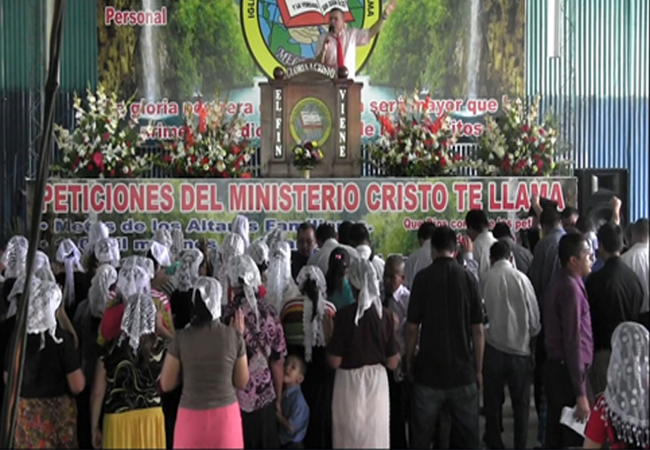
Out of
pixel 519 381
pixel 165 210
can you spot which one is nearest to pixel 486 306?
pixel 519 381

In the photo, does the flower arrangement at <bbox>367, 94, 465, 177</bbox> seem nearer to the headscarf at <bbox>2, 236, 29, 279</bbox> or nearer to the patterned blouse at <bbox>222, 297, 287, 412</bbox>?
the headscarf at <bbox>2, 236, 29, 279</bbox>

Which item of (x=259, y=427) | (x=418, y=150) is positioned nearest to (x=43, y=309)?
(x=259, y=427)

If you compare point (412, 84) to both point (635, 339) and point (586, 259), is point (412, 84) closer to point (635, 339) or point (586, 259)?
point (586, 259)

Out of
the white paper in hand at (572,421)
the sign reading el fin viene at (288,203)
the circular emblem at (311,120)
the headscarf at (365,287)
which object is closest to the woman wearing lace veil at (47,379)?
the headscarf at (365,287)

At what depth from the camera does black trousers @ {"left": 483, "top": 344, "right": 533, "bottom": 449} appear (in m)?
5.76

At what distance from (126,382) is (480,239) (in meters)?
3.03

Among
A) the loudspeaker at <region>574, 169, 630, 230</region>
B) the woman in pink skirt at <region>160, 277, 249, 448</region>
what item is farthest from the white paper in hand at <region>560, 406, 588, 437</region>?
the loudspeaker at <region>574, 169, 630, 230</region>

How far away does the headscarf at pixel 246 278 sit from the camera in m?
4.65

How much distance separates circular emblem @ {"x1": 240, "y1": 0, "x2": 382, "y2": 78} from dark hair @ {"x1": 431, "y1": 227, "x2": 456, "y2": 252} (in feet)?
25.8

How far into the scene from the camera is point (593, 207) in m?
11.3

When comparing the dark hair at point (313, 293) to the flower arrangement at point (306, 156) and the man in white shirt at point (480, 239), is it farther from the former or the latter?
the flower arrangement at point (306, 156)

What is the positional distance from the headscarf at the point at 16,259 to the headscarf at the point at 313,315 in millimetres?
1553

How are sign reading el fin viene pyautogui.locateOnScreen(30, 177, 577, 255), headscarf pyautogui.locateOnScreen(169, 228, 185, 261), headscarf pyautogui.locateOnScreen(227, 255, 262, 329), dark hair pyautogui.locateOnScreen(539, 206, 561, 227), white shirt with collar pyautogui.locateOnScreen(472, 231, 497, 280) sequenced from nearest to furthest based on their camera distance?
1. headscarf pyautogui.locateOnScreen(227, 255, 262, 329)
2. dark hair pyautogui.locateOnScreen(539, 206, 561, 227)
3. white shirt with collar pyautogui.locateOnScreen(472, 231, 497, 280)
4. headscarf pyautogui.locateOnScreen(169, 228, 185, 261)
5. sign reading el fin viene pyautogui.locateOnScreen(30, 177, 577, 255)

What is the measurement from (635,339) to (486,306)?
2.22 metres
